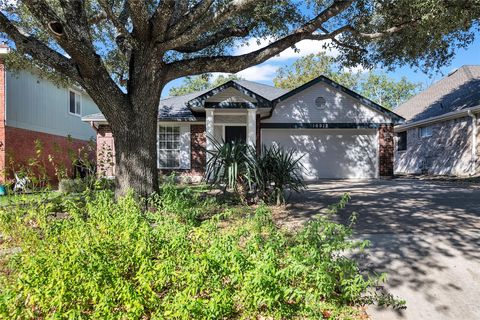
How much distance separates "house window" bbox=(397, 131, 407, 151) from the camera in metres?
22.0

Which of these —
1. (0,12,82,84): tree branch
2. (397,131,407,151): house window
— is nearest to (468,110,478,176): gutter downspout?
(397,131,407,151): house window

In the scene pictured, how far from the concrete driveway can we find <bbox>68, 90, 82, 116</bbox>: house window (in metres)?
15.5

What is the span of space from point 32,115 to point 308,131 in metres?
12.5

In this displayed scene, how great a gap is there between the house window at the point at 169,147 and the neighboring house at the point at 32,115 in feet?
9.83

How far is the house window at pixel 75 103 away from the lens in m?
18.6

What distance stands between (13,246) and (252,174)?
14.0ft

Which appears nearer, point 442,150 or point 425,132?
point 442,150

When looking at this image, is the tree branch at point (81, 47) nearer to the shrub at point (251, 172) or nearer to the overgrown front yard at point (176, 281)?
the shrub at point (251, 172)

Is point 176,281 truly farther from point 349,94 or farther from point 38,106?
point 38,106

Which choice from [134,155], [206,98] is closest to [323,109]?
[206,98]

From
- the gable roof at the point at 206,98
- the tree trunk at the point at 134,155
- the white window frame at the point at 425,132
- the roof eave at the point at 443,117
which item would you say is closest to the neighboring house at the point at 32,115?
the gable roof at the point at 206,98

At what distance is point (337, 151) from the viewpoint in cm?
1595

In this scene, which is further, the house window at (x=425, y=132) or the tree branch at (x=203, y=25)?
the house window at (x=425, y=132)

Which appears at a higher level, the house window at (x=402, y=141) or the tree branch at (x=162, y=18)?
the tree branch at (x=162, y=18)
